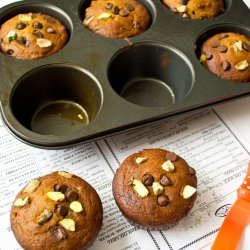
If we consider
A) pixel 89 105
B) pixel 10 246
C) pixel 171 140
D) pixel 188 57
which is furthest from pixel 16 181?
pixel 188 57

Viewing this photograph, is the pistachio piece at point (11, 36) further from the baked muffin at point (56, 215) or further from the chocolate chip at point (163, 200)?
the chocolate chip at point (163, 200)

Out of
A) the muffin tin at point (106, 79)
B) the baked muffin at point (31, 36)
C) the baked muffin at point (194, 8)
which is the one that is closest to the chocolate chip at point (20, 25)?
the baked muffin at point (31, 36)

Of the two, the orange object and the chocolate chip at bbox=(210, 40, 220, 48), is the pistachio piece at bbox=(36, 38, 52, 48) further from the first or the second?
the orange object

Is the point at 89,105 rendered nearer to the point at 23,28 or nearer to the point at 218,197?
the point at 23,28

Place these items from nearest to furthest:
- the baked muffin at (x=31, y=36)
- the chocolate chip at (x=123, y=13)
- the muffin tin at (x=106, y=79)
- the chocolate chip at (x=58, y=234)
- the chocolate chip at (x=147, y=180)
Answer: the chocolate chip at (x=58, y=234)
the chocolate chip at (x=147, y=180)
the muffin tin at (x=106, y=79)
the baked muffin at (x=31, y=36)
the chocolate chip at (x=123, y=13)

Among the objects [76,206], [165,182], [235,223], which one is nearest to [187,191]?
[165,182]

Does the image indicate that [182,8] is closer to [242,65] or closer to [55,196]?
[242,65]
